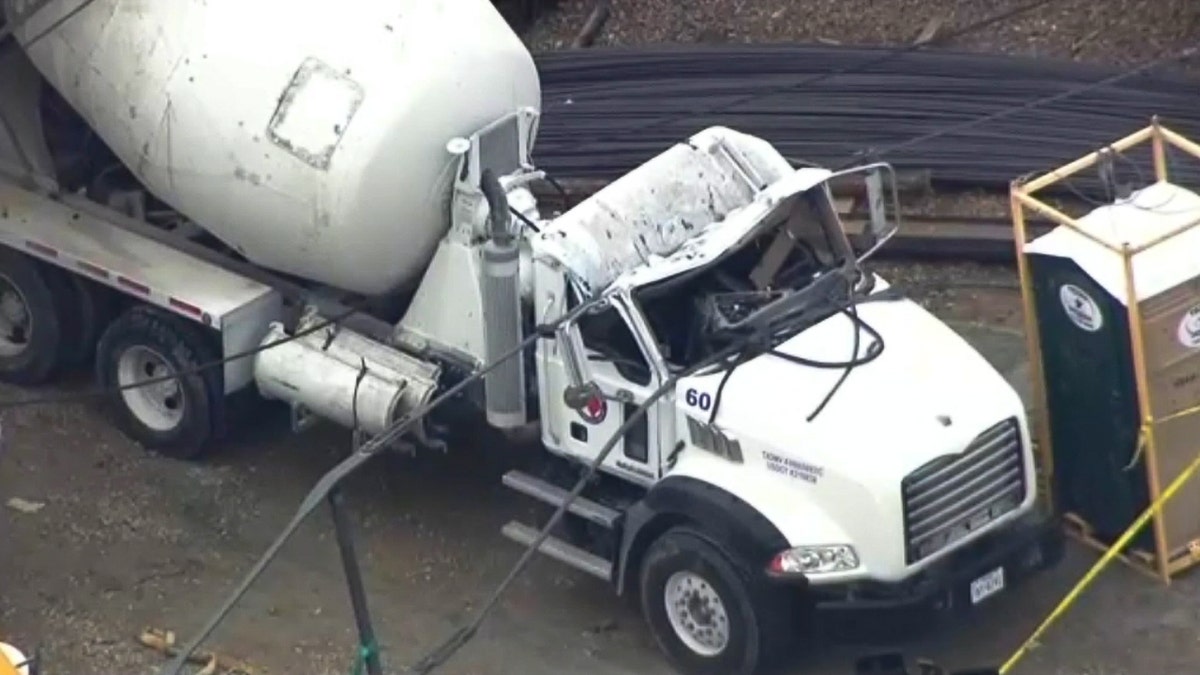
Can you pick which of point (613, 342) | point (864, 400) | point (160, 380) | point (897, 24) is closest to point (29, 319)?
point (160, 380)

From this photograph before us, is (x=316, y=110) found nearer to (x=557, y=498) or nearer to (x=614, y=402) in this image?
(x=614, y=402)

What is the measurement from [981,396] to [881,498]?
960mm

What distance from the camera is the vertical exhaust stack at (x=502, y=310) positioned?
1327 centimetres

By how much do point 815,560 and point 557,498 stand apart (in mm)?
1697

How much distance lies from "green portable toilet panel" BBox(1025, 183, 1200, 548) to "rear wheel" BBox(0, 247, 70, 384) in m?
6.08

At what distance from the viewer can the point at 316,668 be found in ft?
43.3

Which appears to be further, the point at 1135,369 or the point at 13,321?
the point at 13,321

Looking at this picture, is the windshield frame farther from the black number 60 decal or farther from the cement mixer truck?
the black number 60 decal

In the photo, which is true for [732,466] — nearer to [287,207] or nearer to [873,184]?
[873,184]

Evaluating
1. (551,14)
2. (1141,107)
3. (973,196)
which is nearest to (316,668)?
(973,196)

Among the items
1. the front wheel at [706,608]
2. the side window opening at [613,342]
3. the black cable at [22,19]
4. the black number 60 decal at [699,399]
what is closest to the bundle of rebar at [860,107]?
the black cable at [22,19]

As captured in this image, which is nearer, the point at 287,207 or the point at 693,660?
the point at 693,660

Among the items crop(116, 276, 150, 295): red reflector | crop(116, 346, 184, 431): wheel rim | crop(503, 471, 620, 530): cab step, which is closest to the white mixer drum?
crop(116, 276, 150, 295): red reflector

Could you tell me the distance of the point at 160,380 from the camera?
14.7 meters
